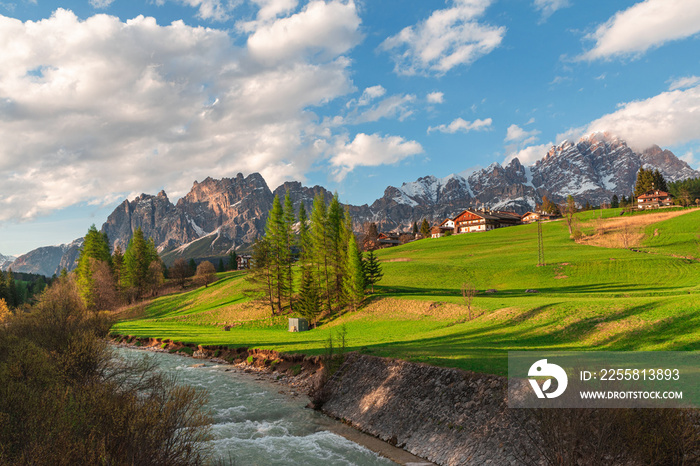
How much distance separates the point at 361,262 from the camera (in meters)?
53.6

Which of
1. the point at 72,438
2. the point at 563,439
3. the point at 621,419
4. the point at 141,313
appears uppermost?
the point at 72,438

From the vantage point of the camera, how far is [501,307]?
3803cm

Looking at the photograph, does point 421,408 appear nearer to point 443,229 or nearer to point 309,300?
point 309,300

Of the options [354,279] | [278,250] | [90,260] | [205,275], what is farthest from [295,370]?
[205,275]

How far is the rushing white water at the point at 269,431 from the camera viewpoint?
1803 centimetres

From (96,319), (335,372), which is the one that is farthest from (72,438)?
(96,319)

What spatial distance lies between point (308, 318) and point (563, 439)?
4577 cm

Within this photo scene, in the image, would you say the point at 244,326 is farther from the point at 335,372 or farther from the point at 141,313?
the point at 141,313

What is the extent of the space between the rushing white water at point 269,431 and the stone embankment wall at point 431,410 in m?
1.97

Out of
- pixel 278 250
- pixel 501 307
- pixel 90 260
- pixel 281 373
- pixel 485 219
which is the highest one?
pixel 485 219

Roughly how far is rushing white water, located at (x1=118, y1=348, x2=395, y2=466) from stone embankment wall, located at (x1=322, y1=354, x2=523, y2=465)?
197cm

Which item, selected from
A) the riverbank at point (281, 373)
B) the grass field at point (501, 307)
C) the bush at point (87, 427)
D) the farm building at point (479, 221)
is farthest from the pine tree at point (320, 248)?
the farm building at point (479, 221)

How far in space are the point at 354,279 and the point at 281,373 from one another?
2027 centimetres

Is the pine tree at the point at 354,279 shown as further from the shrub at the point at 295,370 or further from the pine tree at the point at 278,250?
the shrub at the point at 295,370
